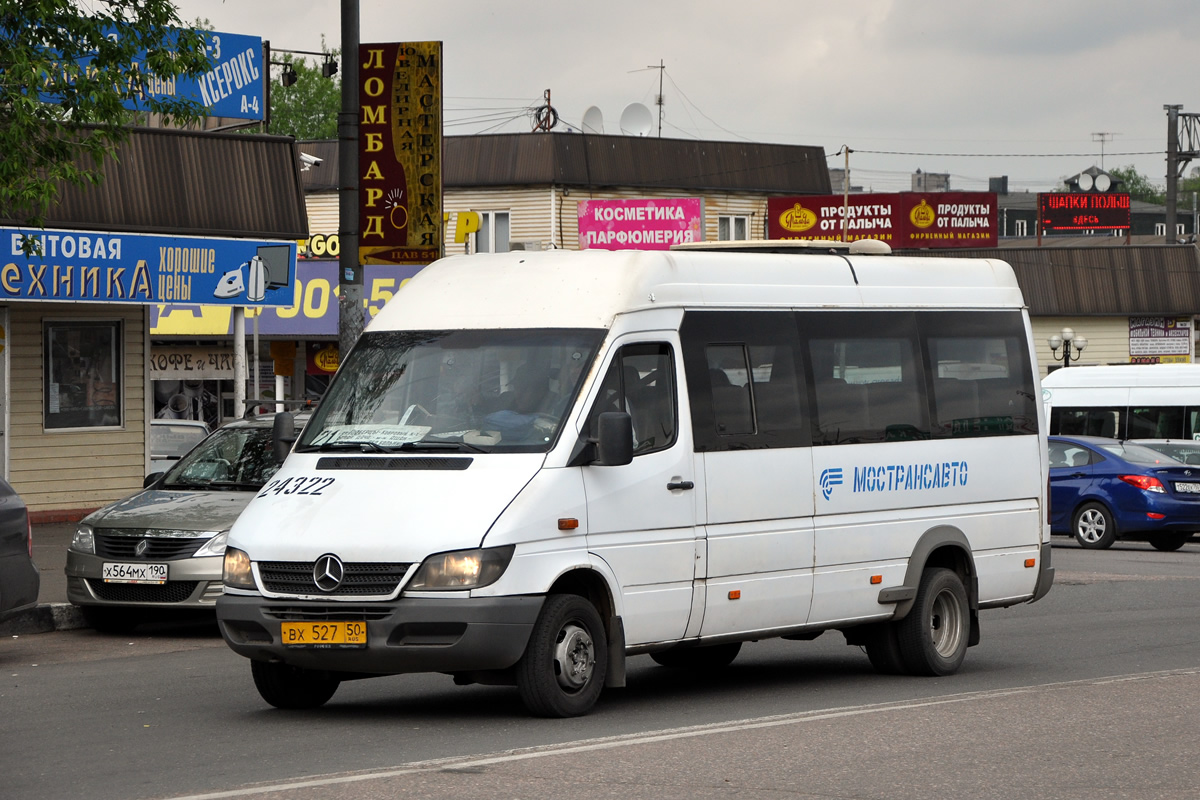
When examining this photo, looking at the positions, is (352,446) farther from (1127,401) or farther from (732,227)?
(732,227)

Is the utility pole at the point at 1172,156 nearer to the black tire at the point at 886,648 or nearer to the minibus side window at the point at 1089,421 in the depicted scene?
the minibus side window at the point at 1089,421

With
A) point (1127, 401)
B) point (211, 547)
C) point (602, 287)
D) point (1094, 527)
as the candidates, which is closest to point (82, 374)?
point (211, 547)

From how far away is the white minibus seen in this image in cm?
881

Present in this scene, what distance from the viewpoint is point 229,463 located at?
14.6m

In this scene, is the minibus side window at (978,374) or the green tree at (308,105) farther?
the green tree at (308,105)

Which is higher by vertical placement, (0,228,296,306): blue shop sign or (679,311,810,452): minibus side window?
(0,228,296,306): blue shop sign

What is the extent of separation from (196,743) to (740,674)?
4.25 m

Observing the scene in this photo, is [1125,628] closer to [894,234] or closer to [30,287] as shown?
[30,287]

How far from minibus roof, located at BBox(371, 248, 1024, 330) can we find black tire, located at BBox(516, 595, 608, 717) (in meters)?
1.58

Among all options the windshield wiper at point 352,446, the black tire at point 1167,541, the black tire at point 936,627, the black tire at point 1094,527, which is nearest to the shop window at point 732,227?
the black tire at point 1167,541

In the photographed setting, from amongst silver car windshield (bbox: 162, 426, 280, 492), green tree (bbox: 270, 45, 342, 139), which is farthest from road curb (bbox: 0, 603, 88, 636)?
green tree (bbox: 270, 45, 342, 139)

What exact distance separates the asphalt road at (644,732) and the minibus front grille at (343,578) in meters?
0.70

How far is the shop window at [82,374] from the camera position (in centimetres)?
2184

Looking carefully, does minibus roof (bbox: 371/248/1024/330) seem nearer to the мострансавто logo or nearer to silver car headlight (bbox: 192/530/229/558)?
the мострансавто logo
